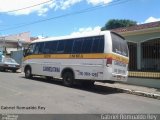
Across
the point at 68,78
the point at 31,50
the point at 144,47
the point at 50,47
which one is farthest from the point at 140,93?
the point at 31,50

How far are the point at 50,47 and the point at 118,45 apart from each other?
4.50 m

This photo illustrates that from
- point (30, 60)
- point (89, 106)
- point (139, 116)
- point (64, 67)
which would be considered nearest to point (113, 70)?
point (64, 67)

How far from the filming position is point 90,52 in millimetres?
14969

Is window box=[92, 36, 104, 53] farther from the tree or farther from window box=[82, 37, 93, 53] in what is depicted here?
the tree

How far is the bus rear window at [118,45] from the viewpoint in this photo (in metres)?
14.6

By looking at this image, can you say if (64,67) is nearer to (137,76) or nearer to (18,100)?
(137,76)

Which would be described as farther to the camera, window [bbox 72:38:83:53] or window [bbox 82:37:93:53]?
window [bbox 72:38:83:53]

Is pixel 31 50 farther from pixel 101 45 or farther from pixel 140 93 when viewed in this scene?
pixel 140 93

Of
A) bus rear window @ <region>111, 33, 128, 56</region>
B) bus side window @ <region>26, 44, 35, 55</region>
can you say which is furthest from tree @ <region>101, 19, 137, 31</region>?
bus rear window @ <region>111, 33, 128, 56</region>

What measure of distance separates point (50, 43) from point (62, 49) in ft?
4.32

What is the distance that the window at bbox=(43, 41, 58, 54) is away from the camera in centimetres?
A: 1745

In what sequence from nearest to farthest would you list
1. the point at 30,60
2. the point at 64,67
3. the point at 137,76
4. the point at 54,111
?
the point at 54,111
the point at 64,67
the point at 137,76
the point at 30,60

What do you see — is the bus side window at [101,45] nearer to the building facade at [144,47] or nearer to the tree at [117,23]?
the building facade at [144,47]

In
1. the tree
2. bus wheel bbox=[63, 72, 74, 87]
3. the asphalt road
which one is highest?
the tree
